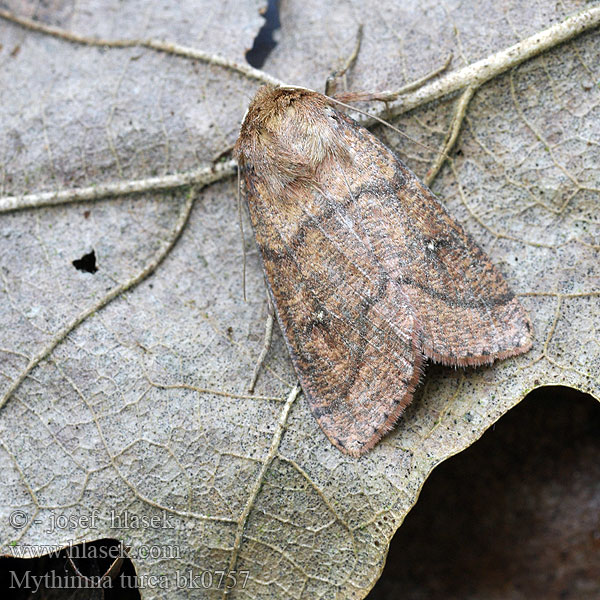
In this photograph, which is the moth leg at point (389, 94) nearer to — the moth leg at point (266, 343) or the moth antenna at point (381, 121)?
the moth antenna at point (381, 121)

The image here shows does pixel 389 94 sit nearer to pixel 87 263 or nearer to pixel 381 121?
pixel 381 121

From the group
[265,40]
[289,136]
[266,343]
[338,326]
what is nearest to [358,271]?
[338,326]

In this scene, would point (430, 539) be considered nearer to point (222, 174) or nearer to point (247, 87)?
point (222, 174)

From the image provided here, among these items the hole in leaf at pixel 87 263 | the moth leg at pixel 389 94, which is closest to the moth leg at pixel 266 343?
the hole in leaf at pixel 87 263

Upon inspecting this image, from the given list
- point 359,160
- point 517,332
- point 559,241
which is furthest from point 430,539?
point 359,160

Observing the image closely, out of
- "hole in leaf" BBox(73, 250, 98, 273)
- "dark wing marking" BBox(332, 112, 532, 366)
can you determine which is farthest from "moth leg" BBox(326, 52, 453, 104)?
"hole in leaf" BBox(73, 250, 98, 273)

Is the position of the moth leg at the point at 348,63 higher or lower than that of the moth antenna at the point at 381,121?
higher
